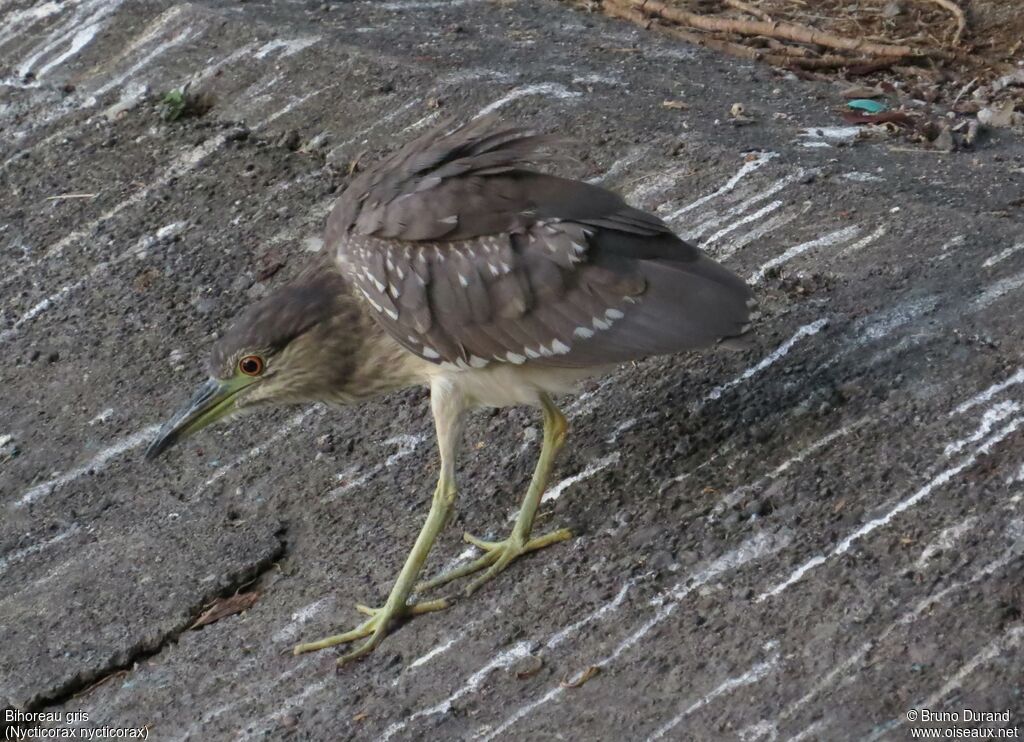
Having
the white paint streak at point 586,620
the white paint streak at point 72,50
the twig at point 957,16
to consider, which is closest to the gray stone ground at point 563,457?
the white paint streak at point 586,620

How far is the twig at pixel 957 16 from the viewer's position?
310 inches

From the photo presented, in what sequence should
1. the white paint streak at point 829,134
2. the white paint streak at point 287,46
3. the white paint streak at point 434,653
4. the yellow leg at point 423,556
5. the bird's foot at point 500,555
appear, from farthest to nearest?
the white paint streak at point 287,46, the white paint streak at point 829,134, the bird's foot at point 500,555, the yellow leg at point 423,556, the white paint streak at point 434,653

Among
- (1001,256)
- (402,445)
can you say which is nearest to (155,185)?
(402,445)

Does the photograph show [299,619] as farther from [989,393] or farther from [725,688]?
[989,393]

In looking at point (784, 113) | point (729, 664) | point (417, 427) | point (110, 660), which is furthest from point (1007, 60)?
point (110, 660)

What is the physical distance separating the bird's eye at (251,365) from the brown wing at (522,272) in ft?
1.51

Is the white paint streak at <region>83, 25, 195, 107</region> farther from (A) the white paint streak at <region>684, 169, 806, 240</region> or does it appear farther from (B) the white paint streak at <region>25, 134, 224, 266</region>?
(A) the white paint streak at <region>684, 169, 806, 240</region>

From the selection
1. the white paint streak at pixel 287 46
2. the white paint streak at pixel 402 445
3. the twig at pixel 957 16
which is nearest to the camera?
the white paint streak at pixel 402 445

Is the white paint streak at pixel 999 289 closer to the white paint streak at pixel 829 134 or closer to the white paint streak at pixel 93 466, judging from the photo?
the white paint streak at pixel 829 134

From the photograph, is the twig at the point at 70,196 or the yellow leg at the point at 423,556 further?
the twig at the point at 70,196

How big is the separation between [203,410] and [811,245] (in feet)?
8.05

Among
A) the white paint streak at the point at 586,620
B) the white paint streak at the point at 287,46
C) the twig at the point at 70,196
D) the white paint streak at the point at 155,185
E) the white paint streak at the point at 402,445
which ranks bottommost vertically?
the white paint streak at the point at 586,620

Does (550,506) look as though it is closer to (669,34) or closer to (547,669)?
(547,669)

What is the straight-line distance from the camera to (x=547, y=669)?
403 cm
